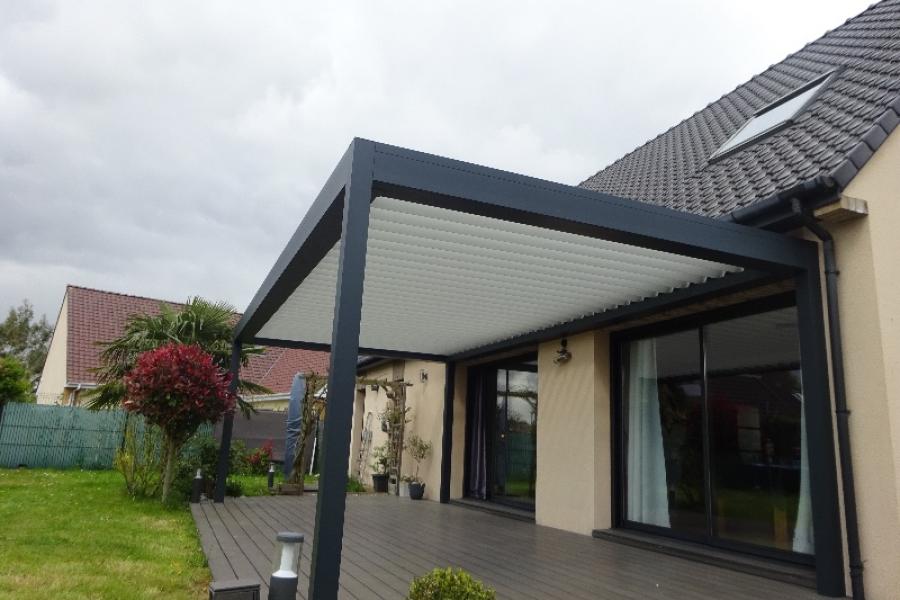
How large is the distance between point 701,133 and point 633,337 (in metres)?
3.88

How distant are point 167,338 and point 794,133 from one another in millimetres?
9918

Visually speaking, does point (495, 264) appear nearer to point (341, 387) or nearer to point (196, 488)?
point (341, 387)

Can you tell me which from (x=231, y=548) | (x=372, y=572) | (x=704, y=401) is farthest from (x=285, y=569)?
(x=704, y=401)

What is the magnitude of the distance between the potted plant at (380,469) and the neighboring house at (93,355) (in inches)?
273

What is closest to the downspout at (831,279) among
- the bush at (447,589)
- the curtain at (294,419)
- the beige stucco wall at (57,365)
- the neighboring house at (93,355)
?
the bush at (447,589)

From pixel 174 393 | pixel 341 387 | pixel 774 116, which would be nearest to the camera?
pixel 341 387

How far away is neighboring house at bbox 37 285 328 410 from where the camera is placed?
1872 cm

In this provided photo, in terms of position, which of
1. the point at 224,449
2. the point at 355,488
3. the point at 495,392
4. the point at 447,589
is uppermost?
the point at 495,392

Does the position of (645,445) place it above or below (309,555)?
above

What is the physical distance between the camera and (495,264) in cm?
524

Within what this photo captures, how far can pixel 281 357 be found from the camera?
2336cm

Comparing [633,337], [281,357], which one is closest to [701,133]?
[633,337]

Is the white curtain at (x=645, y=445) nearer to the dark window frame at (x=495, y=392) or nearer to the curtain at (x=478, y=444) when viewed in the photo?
the dark window frame at (x=495, y=392)

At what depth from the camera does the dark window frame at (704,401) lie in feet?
16.7
